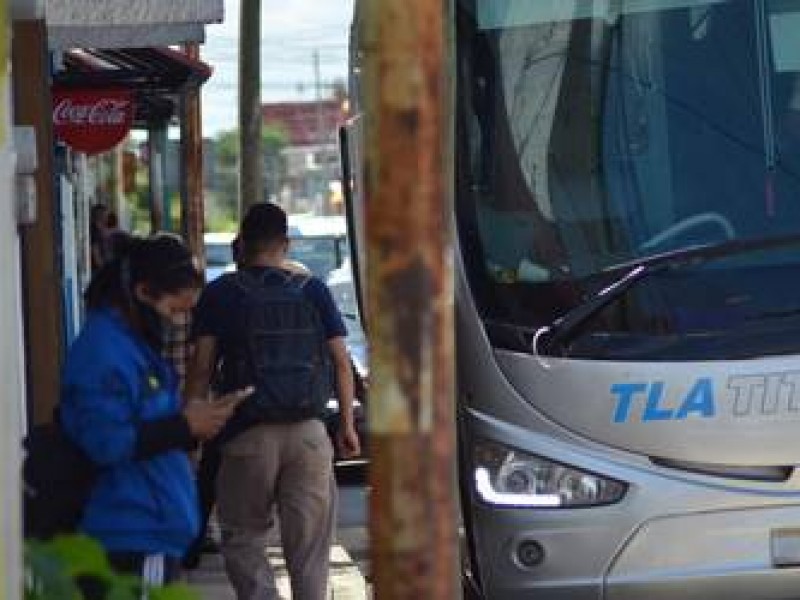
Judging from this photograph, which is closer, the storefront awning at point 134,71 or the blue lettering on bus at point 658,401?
the blue lettering on bus at point 658,401

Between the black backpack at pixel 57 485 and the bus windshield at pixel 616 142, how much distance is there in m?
2.24

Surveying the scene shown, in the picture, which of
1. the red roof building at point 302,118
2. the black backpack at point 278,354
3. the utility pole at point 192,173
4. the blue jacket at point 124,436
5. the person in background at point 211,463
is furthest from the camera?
the red roof building at point 302,118

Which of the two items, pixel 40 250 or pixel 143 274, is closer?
pixel 143 274

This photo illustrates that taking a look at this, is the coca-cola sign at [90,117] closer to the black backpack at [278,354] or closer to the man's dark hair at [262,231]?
the man's dark hair at [262,231]

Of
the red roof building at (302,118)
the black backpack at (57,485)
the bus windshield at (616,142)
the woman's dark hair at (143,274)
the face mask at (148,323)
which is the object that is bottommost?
the black backpack at (57,485)

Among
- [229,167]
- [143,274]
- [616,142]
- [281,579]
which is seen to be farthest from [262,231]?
[229,167]

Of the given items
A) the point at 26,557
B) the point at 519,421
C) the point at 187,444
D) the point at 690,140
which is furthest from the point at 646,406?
the point at 26,557

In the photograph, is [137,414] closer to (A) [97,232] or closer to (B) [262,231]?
(B) [262,231]

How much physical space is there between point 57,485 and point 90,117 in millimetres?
10541

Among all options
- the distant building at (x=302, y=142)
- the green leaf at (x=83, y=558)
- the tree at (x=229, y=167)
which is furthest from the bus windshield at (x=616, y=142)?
the tree at (x=229, y=167)

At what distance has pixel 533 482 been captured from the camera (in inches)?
296

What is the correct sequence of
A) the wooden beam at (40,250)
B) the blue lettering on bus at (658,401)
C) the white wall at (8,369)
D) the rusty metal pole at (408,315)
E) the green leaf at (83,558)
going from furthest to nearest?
the wooden beam at (40,250) → the blue lettering on bus at (658,401) → the white wall at (8,369) → the green leaf at (83,558) → the rusty metal pole at (408,315)

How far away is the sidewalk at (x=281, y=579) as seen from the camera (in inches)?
405

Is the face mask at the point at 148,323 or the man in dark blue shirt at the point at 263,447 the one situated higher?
the face mask at the point at 148,323
